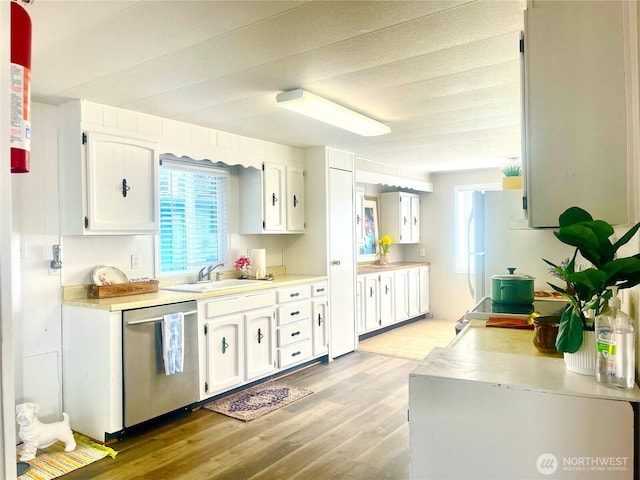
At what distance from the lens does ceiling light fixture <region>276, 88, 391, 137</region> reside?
284 cm

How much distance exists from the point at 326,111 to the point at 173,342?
6.28 ft

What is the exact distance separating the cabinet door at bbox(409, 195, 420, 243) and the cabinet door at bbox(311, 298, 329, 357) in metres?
2.83

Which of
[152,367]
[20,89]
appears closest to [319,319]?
[152,367]

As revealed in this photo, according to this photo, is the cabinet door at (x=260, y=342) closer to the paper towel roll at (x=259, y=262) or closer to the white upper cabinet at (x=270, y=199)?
the paper towel roll at (x=259, y=262)

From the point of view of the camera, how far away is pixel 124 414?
2908mm

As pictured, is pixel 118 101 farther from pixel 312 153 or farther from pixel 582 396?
pixel 582 396

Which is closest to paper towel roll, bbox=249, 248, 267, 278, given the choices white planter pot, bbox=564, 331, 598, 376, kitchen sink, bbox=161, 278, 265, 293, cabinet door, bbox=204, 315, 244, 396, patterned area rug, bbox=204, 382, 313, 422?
kitchen sink, bbox=161, 278, 265, 293

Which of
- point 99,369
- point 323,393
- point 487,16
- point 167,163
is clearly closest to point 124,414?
point 99,369

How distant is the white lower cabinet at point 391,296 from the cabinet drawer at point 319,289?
2.92 feet

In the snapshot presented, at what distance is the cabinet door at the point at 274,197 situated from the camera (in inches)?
174

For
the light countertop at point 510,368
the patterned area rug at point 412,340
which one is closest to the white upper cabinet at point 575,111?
the light countertop at point 510,368

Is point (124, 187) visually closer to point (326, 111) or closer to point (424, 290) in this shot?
point (326, 111)

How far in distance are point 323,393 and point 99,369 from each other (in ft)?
5.79

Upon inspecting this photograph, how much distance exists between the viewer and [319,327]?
15.2 feet
